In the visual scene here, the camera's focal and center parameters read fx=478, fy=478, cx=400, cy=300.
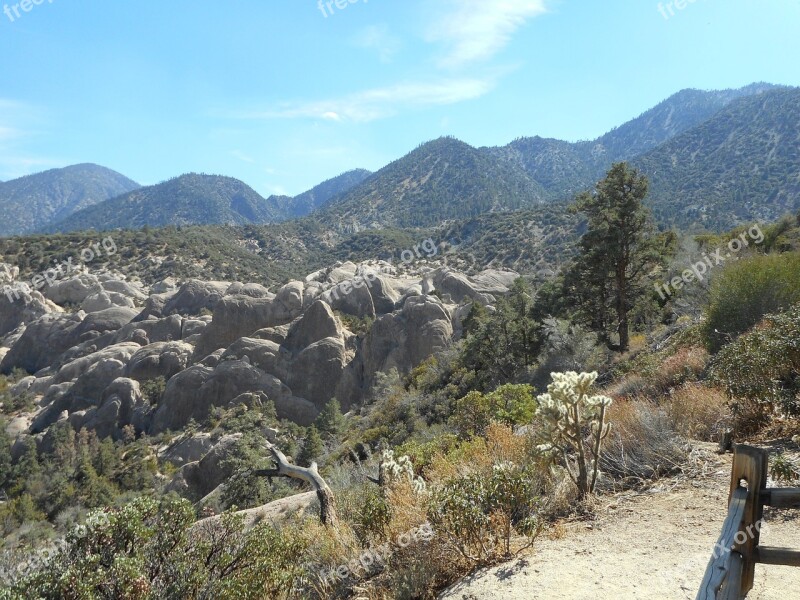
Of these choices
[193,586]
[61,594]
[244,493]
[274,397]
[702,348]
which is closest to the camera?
[61,594]

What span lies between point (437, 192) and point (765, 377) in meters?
122

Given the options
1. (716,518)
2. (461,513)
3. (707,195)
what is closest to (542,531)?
(461,513)

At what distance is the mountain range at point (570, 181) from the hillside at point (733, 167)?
0.21 meters

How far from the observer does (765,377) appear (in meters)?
5.92

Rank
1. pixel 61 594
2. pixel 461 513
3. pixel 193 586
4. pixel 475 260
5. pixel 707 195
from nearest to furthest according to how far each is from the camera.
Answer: pixel 61 594 < pixel 193 586 < pixel 461 513 < pixel 475 260 < pixel 707 195

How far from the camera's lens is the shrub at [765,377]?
5.75 meters

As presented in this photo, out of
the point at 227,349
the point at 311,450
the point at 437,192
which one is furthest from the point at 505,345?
the point at 437,192

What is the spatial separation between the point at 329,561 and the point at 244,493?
12.0 metres

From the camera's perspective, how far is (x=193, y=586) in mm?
4242

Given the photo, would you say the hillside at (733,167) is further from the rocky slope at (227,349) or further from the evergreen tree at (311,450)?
the evergreen tree at (311,450)

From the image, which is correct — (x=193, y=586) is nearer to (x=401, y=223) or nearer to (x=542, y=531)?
(x=542, y=531)

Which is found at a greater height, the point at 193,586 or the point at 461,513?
the point at 461,513

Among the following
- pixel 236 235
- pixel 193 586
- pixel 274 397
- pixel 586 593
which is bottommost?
pixel 274 397
